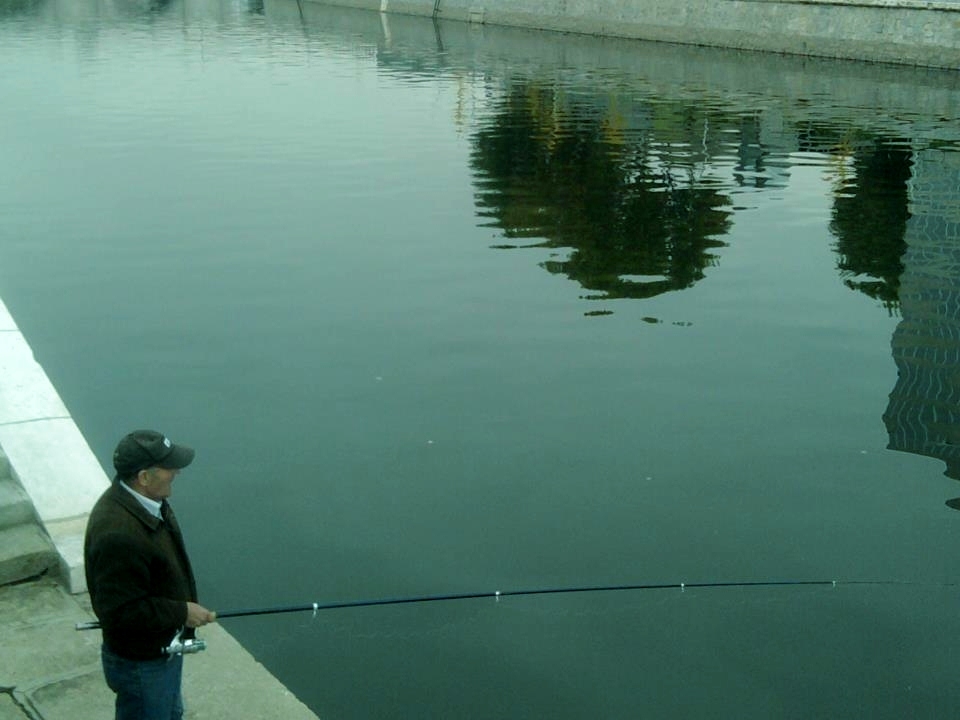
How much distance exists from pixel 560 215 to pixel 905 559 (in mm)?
12862

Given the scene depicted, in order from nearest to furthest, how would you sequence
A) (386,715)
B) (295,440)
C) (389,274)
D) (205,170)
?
(386,715) < (295,440) < (389,274) < (205,170)

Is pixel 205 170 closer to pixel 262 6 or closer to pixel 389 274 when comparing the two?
pixel 389 274

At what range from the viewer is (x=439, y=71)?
47.2 meters

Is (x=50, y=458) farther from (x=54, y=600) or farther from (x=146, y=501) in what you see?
(x=146, y=501)

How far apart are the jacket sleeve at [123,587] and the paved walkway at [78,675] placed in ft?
4.95

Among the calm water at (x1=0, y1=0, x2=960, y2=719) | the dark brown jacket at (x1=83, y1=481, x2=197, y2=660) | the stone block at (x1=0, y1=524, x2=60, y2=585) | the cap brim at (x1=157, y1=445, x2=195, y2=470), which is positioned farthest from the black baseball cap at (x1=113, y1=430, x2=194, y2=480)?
the calm water at (x1=0, y1=0, x2=960, y2=719)

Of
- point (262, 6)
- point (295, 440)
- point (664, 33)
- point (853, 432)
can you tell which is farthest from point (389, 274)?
point (262, 6)

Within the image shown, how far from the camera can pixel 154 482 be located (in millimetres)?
5355

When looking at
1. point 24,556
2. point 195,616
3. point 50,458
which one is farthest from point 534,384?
point 195,616

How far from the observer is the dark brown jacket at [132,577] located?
5.18 metres

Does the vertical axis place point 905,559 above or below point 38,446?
below

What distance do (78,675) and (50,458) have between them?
233 centimetres

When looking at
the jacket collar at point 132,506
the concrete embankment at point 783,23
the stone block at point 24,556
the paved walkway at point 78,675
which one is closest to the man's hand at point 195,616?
the jacket collar at point 132,506

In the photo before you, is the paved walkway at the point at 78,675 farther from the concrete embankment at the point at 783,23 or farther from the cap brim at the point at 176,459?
the concrete embankment at the point at 783,23
